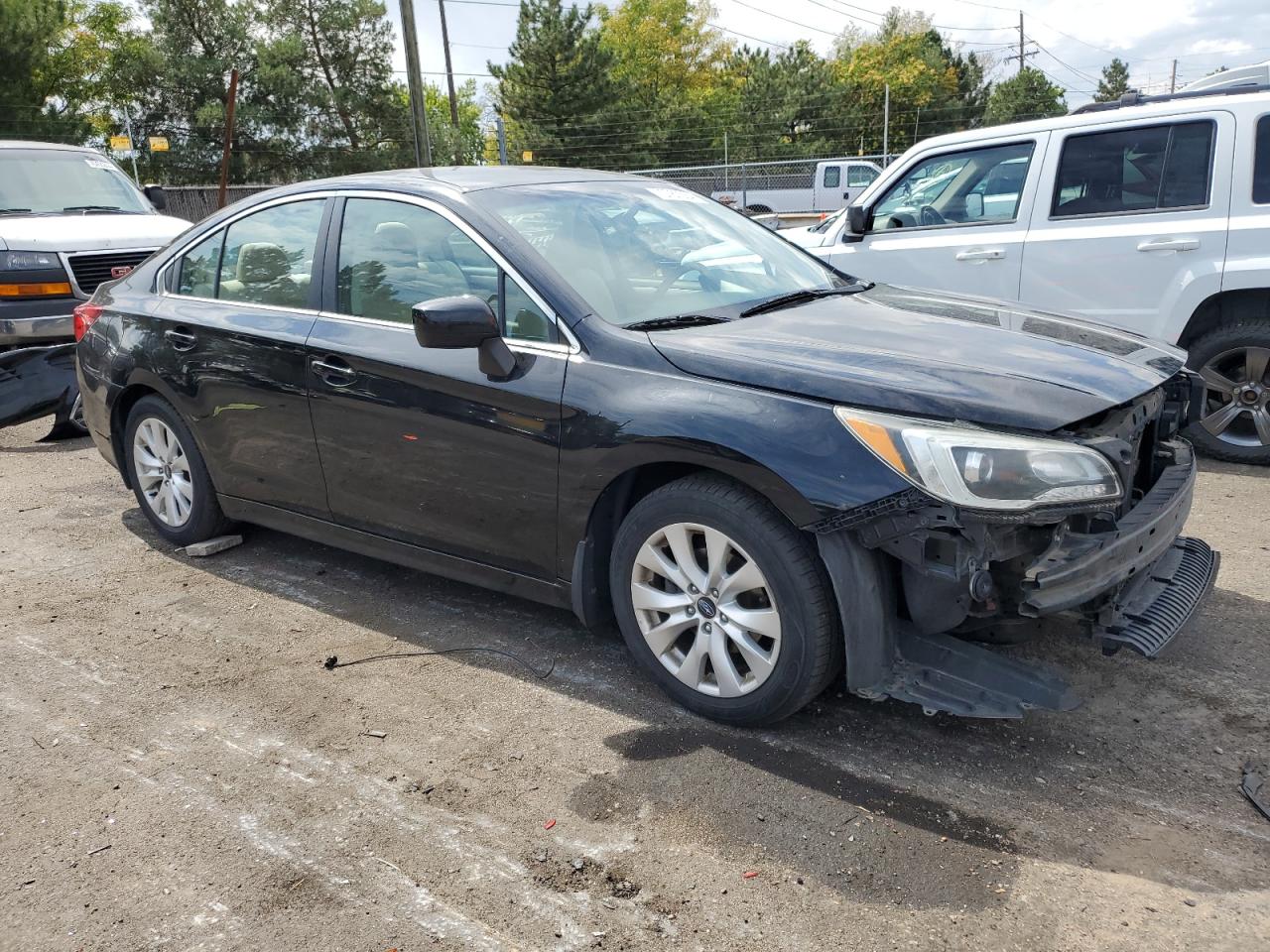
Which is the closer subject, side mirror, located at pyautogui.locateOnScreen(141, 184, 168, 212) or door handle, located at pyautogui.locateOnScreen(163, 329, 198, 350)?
door handle, located at pyautogui.locateOnScreen(163, 329, 198, 350)

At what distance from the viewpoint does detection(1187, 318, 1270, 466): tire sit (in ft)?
19.0

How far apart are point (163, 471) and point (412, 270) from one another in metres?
2.00

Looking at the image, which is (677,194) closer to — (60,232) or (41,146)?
(60,232)

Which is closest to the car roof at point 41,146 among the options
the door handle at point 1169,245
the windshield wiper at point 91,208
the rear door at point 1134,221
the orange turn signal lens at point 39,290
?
the windshield wiper at point 91,208

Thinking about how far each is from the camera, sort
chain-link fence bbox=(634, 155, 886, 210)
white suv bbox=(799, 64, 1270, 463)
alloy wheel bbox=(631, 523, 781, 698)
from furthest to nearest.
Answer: chain-link fence bbox=(634, 155, 886, 210) → white suv bbox=(799, 64, 1270, 463) → alloy wheel bbox=(631, 523, 781, 698)

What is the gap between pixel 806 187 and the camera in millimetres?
28453

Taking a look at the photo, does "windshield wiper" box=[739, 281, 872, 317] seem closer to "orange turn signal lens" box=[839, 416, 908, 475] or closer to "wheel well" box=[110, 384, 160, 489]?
"orange turn signal lens" box=[839, 416, 908, 475]

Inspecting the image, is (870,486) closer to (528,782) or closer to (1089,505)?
(1089,505)

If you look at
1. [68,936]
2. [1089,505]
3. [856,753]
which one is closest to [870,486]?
[1089,505]

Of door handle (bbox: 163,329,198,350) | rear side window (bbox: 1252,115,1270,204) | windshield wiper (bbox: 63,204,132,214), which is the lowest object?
door handle (bbox: 163,329,198,350)

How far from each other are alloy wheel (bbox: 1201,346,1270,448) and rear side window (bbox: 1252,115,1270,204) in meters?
0.83

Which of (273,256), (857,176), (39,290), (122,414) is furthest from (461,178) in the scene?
(857,176)

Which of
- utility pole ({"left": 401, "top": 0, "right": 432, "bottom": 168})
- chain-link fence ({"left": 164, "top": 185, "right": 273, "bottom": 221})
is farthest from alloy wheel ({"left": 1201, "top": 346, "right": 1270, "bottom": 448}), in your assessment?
chain-link fence ({"left": 164, "top": 185, "right": 273, "bottom": 221})

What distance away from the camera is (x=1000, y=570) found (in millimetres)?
2787
